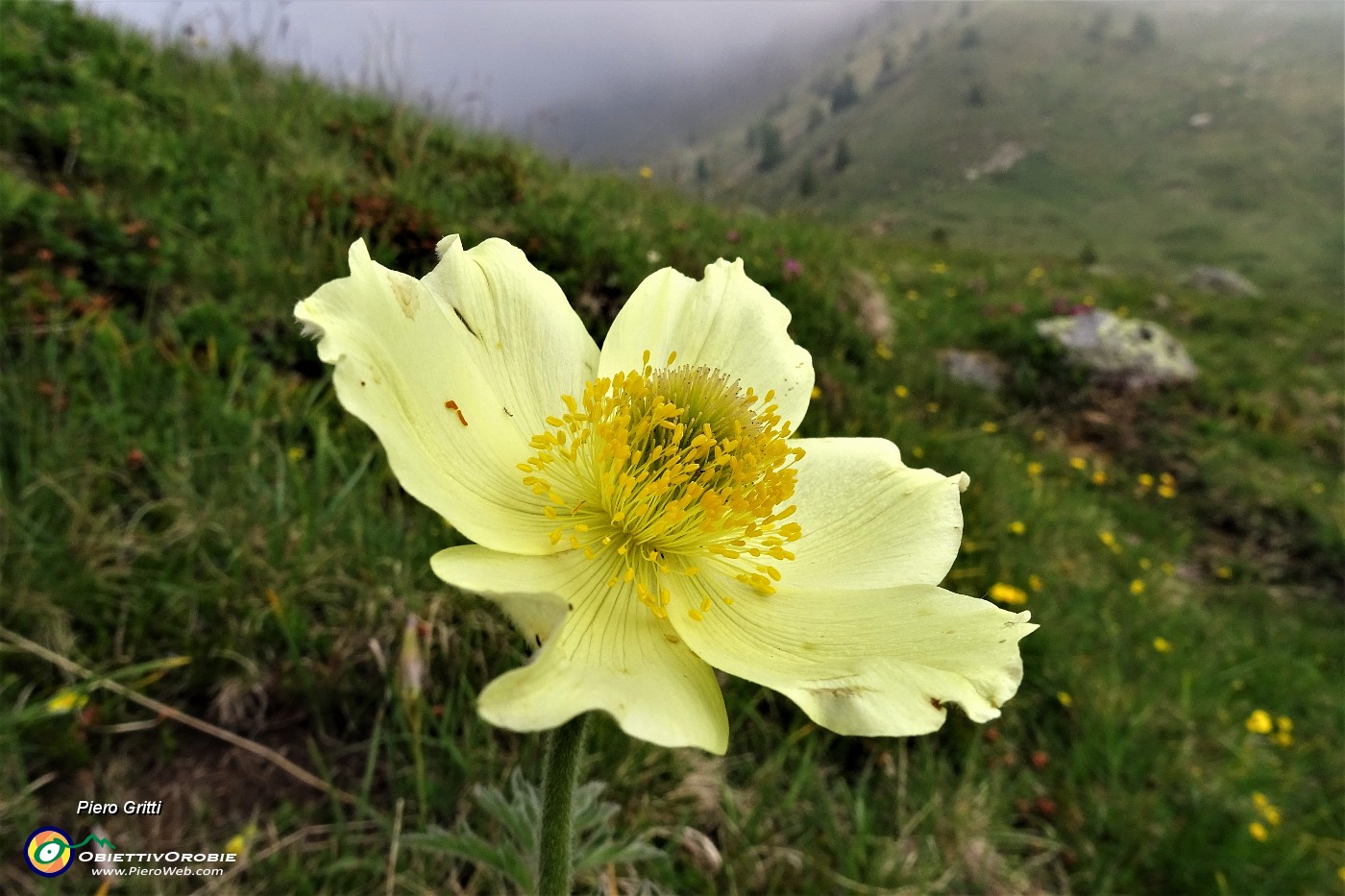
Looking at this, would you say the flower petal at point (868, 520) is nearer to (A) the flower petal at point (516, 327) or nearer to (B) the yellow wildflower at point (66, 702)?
(A) the flower petal at point (516, 327)

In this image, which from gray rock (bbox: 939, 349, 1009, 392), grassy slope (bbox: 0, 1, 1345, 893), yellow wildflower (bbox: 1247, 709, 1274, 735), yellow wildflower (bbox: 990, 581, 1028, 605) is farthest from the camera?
gray rock (bbox: 939, 349, 1009, 392)

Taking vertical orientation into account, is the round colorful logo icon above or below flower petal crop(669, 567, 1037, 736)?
below

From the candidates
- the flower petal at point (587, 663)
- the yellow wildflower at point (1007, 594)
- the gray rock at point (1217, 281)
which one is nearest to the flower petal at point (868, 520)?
the flower petal at point (587, 663)

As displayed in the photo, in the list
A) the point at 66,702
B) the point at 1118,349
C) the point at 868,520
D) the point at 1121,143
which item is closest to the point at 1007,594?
the point at 868,520

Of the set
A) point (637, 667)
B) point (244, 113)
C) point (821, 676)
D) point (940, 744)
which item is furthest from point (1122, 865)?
point (244, 113)

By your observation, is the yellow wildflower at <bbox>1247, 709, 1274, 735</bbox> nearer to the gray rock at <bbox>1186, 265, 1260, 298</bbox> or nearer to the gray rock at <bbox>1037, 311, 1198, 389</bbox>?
the gray rock at <bbox>1037, 311, 1198, 389</bbox>

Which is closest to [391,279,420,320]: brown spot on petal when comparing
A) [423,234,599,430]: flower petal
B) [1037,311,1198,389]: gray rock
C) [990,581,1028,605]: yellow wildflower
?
[423,234,599,430]: flower petal

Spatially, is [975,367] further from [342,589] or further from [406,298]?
[406,298]
